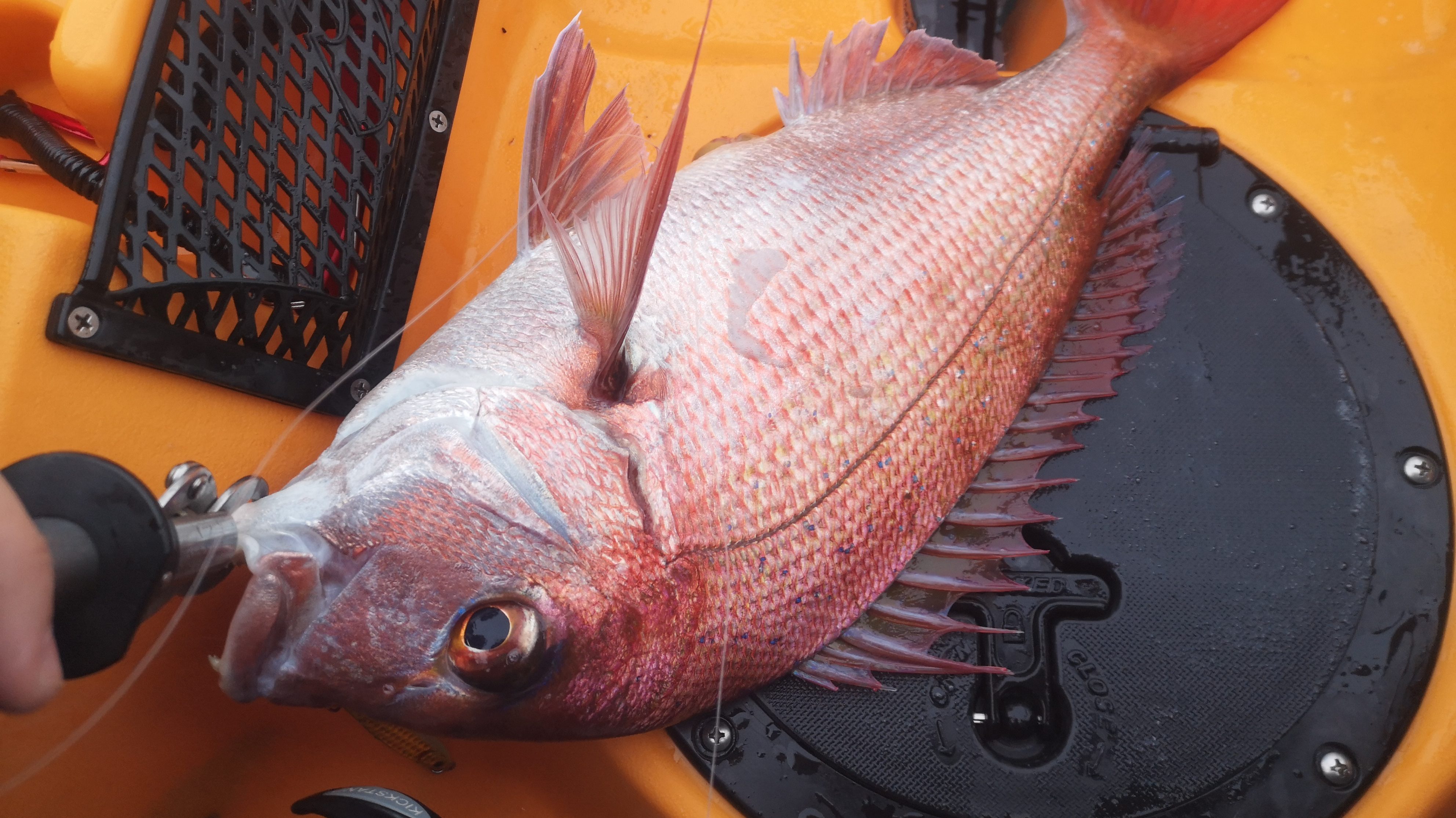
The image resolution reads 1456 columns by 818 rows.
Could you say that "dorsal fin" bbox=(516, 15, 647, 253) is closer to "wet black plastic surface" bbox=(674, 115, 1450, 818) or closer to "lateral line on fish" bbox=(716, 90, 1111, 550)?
"lateral line on fish" bbox=(716, 90, 1111, 550)

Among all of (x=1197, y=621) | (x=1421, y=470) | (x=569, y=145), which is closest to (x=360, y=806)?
(x=569, y=145)

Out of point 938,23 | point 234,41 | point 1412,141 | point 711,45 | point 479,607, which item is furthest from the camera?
point 938,23

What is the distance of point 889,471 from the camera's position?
1.11 meters

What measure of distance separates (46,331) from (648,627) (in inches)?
30.1

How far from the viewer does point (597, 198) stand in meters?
1.26

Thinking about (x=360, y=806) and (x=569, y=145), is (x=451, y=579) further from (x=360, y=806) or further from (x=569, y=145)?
(x=569, y=145)

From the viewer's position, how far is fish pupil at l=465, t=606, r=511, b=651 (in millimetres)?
804

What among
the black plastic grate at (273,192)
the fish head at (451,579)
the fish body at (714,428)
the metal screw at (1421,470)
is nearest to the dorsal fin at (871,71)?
the fish body at (714,428)

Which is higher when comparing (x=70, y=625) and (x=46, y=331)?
(x=46, y=331)

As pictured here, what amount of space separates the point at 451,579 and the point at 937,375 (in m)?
0.73

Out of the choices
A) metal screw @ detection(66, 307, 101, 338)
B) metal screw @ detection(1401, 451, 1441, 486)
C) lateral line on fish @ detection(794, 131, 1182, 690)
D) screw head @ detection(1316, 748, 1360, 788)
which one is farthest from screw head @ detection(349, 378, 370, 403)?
metal screw @ detection(1401, 451, 1441, 486)

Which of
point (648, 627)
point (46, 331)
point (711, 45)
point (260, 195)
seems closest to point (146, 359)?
point (46, 331)

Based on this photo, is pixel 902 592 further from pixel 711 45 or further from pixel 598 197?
pixel 711 45

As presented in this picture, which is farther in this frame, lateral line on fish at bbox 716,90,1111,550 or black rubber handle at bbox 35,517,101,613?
lateral line on fish at bbox 716,90,1111,550
